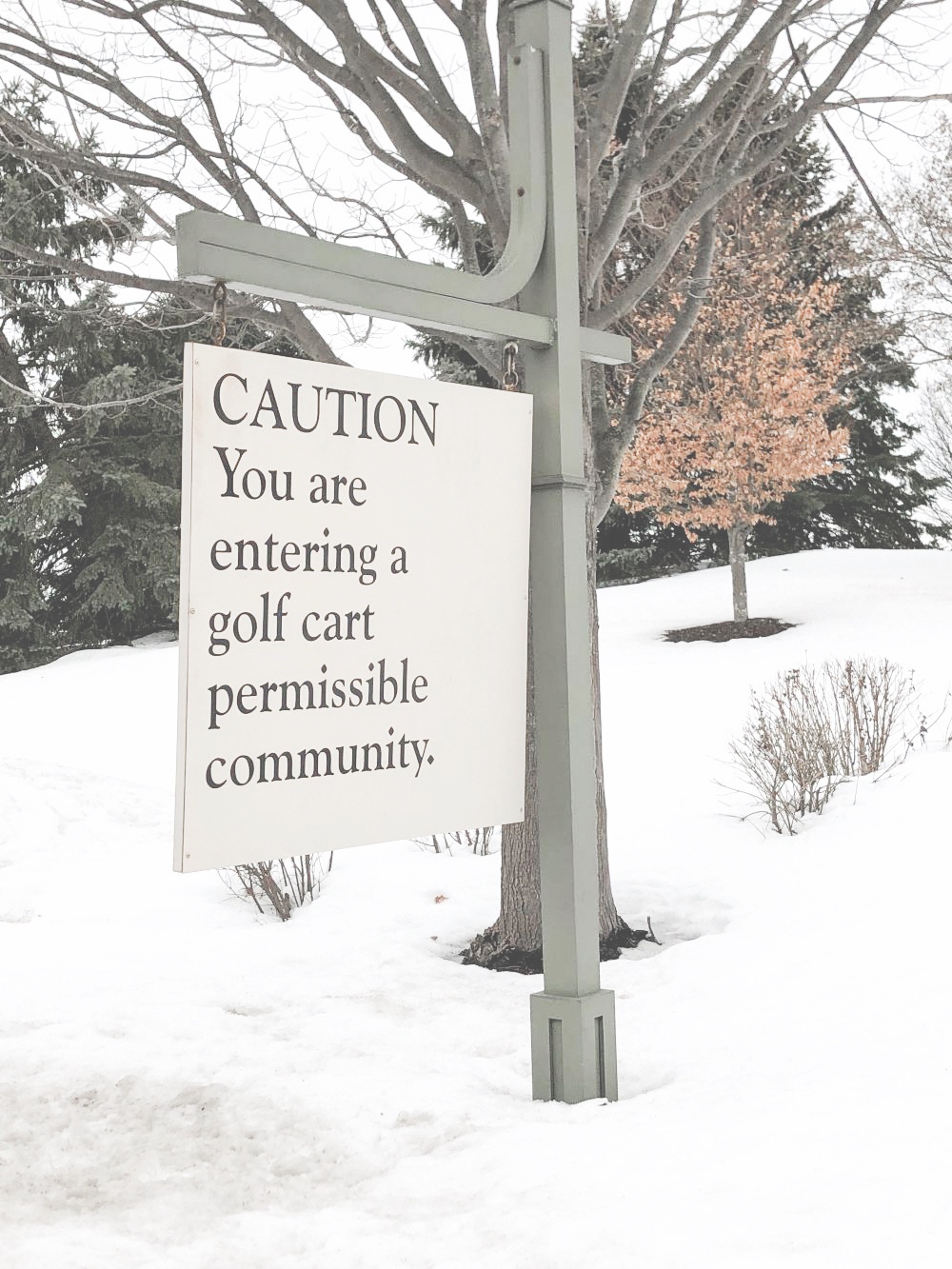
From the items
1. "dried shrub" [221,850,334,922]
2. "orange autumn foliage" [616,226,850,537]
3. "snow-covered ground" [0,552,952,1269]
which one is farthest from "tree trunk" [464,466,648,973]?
"orange autumn foliage" [616,226,850,537]

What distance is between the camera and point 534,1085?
3.61 meters

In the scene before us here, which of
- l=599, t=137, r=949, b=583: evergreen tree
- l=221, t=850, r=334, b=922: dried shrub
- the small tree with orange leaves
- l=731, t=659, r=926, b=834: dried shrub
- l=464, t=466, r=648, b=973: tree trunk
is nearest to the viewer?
l=464, t=466, r=648, b=973: tree trunk

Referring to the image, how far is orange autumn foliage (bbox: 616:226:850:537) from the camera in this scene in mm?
16125

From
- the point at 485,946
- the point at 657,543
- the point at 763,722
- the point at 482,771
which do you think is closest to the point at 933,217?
the point at 657,543

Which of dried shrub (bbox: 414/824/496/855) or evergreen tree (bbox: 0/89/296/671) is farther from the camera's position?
evergreen tree (bbox: 0/89/296/671)

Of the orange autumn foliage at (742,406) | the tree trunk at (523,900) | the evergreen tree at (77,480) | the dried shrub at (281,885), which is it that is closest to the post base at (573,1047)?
the tree trunk at (523,900)

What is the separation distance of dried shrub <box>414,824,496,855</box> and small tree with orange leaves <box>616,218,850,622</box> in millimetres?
9400

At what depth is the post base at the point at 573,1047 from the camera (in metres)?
3.52

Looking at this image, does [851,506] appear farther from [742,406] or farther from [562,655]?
[562,655]

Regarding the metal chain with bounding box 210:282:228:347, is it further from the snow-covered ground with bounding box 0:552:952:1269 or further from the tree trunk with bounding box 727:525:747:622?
the tree trunk with bounding box 727:525:747:622

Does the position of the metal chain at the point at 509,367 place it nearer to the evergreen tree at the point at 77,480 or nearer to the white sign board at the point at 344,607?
the white sign board at the point at 344,607

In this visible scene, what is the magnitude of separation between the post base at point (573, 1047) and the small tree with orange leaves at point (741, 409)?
504 inches

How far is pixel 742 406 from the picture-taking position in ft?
52.5

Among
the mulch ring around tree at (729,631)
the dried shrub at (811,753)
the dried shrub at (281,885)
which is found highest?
the mulch ring around tree at (729,631)
